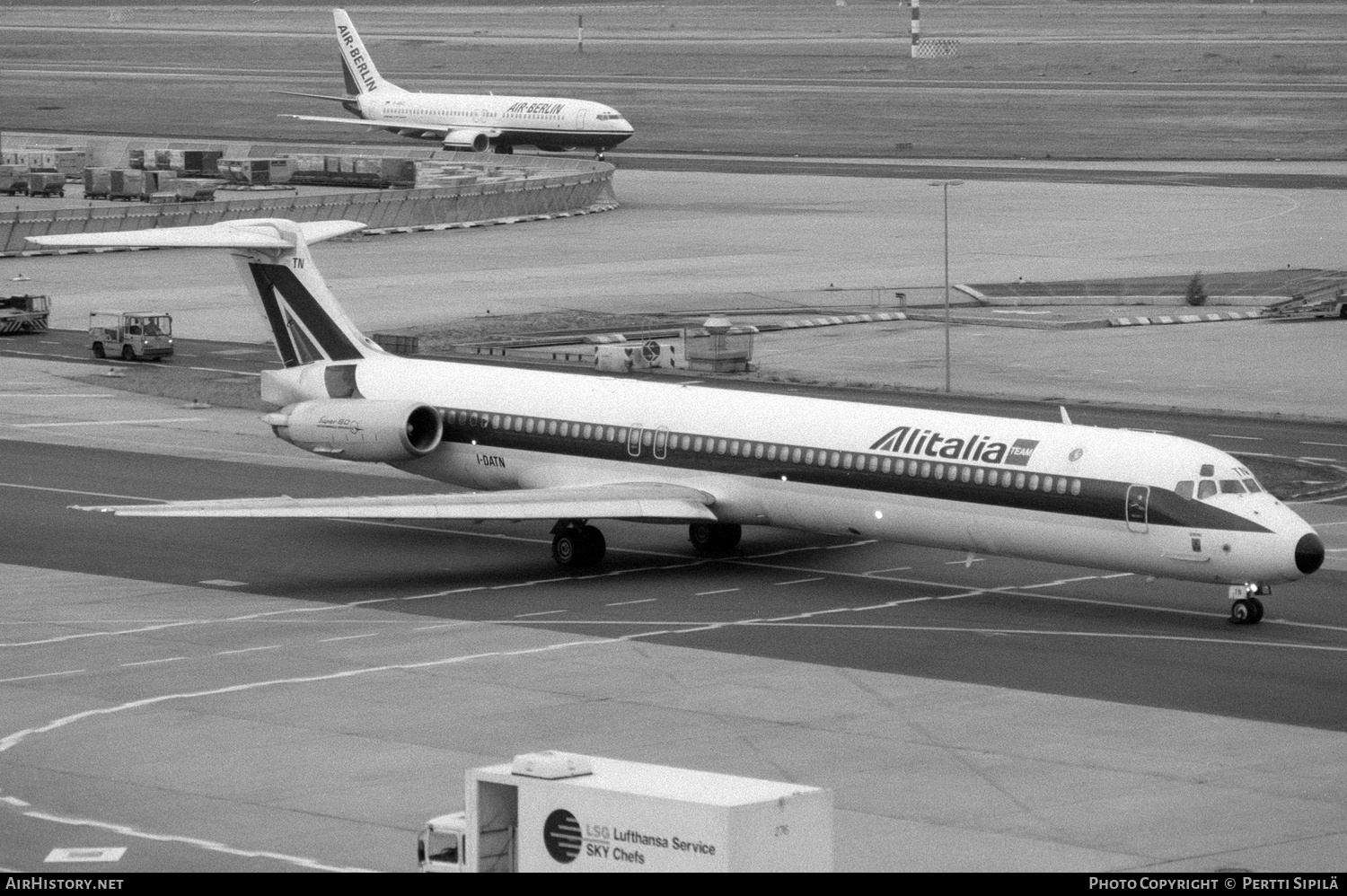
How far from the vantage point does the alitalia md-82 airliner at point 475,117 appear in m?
122

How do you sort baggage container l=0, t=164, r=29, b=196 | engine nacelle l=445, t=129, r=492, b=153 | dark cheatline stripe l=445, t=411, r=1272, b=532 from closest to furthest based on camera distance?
dark cheatline stripe l=445, t=411, r=1272, b=532 → baggage container l=0, t=164, r=29, b=196 → engine nacelle l=445, t=129, r=492, b=153

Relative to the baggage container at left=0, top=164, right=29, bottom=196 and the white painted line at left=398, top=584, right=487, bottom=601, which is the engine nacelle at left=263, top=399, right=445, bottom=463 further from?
the baggage container at left=0, top=164, right=29, bottom=196

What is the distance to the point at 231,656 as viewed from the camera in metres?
33.0

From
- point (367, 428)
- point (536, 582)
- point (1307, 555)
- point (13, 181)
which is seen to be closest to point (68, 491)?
point (367, 428)

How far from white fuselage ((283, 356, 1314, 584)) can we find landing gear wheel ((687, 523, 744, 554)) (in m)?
1.27

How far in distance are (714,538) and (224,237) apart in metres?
12.3

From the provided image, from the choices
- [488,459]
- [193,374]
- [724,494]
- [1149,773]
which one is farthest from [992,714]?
[193,374]

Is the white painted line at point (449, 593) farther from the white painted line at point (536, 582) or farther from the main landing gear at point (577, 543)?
the main landing gear at point (577, 543)

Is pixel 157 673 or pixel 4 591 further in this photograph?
pixel 4 591

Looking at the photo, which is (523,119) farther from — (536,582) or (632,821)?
(632,821)

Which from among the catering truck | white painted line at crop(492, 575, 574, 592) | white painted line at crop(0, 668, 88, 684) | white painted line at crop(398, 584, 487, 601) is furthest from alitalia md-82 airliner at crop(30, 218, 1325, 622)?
the catering truck

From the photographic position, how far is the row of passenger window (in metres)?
35.9
